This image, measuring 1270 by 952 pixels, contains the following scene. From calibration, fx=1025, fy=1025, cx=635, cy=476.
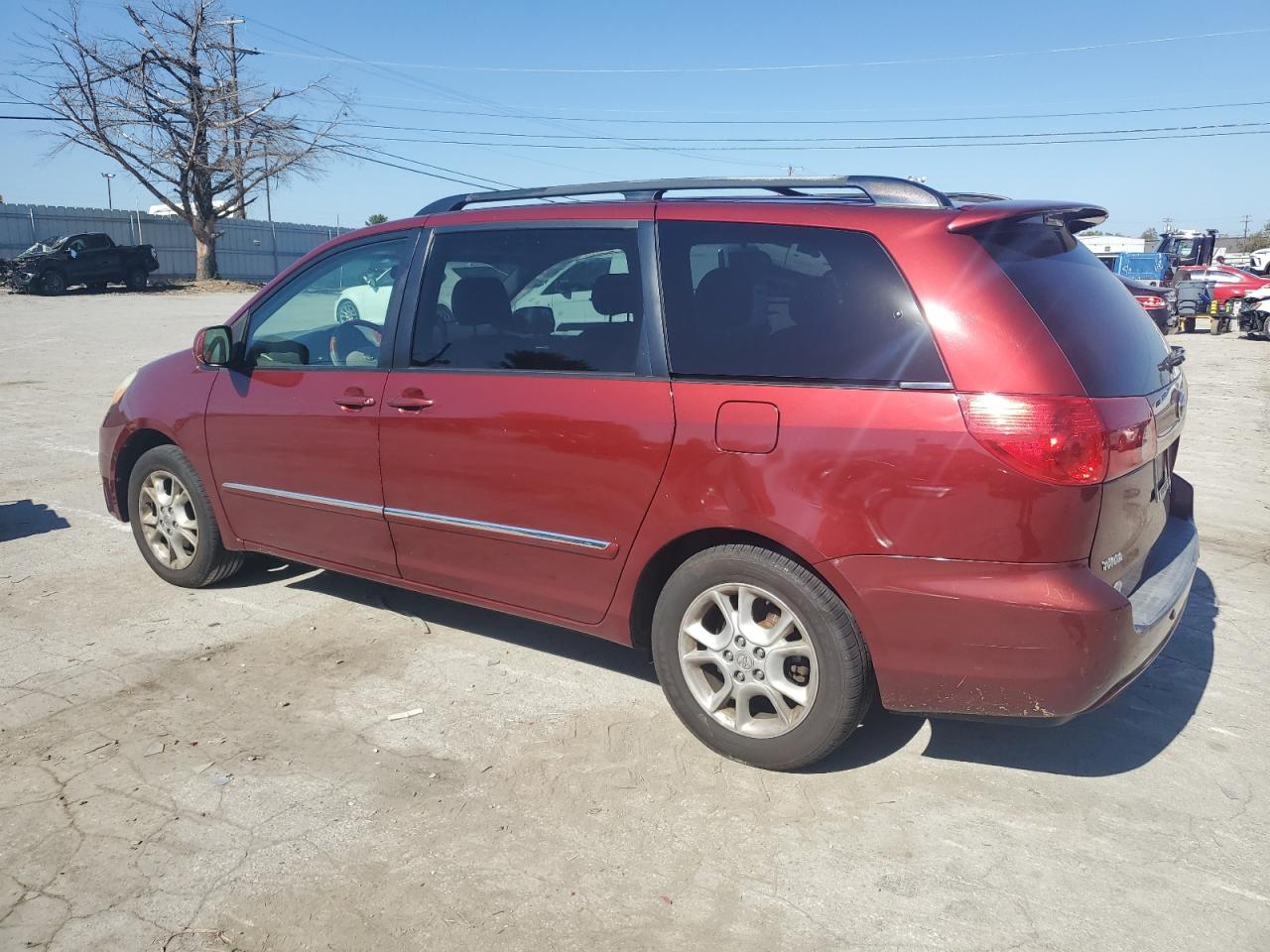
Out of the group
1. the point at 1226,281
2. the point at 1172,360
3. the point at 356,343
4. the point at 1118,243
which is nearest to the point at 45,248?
the point at 356,343

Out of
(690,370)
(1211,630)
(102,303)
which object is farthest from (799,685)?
(102,303)

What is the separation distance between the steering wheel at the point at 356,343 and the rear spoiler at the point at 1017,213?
2383mm

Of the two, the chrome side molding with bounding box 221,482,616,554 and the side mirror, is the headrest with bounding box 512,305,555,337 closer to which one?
the chrome side molding with bounding box 221,482,616,554

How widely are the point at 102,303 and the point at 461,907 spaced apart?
29.9m

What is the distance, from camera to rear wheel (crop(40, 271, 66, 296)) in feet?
102

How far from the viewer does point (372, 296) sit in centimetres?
429

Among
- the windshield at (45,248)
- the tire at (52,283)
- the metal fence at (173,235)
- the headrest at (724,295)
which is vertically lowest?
the headrest at (724,295)

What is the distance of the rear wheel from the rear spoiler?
33928 mm

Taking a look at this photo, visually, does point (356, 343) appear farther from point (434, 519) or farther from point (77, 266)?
point (77, 266)

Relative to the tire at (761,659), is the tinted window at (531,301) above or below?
above

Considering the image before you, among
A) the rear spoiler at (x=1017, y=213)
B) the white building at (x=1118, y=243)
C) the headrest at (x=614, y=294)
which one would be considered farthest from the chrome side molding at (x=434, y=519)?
the white building at (x=1118, y=243)

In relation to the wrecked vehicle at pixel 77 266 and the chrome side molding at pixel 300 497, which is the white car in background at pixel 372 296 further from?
the wrecked vehicle at pixel 77 266

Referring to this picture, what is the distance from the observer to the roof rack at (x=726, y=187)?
336 centimetres

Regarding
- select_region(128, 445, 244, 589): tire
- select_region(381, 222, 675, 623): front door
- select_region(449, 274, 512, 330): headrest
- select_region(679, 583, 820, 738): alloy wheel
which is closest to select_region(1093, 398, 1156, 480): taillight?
select_region(679, 583, 820, 738): alloy wheel
